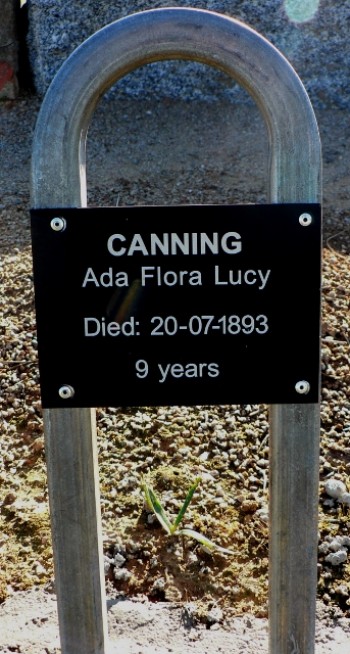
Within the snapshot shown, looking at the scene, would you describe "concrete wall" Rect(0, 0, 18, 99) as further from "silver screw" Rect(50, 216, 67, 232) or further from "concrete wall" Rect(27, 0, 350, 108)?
"silver screw" Rect(50, 216, 67, 232)

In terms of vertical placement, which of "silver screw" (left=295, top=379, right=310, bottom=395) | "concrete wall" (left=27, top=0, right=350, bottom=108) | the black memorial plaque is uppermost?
"concrete wall" (left=27, top=0, right=350, bottom=108)

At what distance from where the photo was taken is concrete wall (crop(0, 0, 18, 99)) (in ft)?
28.7

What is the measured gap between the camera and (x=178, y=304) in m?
1.50

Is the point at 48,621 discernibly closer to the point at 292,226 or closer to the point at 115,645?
the point at 115,645

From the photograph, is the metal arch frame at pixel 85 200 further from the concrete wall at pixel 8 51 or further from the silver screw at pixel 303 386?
the concrete wall at pixel 8 51

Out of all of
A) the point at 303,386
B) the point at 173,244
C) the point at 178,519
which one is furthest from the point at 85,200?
the point at 178,519

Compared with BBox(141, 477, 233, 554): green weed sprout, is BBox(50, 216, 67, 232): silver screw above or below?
above

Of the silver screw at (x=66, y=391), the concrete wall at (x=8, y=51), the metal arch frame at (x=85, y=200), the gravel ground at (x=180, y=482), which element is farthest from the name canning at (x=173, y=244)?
the concrete wall at (x=8, y=51)

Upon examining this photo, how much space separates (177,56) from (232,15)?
7789 millimetres

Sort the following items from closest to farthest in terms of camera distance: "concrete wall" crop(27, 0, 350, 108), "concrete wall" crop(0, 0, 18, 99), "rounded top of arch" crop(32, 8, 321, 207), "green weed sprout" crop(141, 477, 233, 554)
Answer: "rounded top of arch" crop(32, 8, 321, 207)
"green weed sprout" crop(141, 477, 233, 554)
"concrete wall" crop(27, 0, 350, 108)
"concrete wall" crop(0, 0, 18, 99)

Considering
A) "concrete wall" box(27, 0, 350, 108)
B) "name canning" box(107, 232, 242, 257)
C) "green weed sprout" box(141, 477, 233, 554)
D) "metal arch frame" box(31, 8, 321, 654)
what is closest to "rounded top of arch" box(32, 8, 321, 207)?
"metal arch frame" box(31, 8, 321, 654)

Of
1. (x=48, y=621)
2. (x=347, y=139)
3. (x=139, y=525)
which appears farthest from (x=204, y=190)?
(x=48, y=621)

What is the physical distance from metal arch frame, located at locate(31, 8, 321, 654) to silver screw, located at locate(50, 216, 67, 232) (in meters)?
0.04

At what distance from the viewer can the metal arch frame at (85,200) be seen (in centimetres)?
145
